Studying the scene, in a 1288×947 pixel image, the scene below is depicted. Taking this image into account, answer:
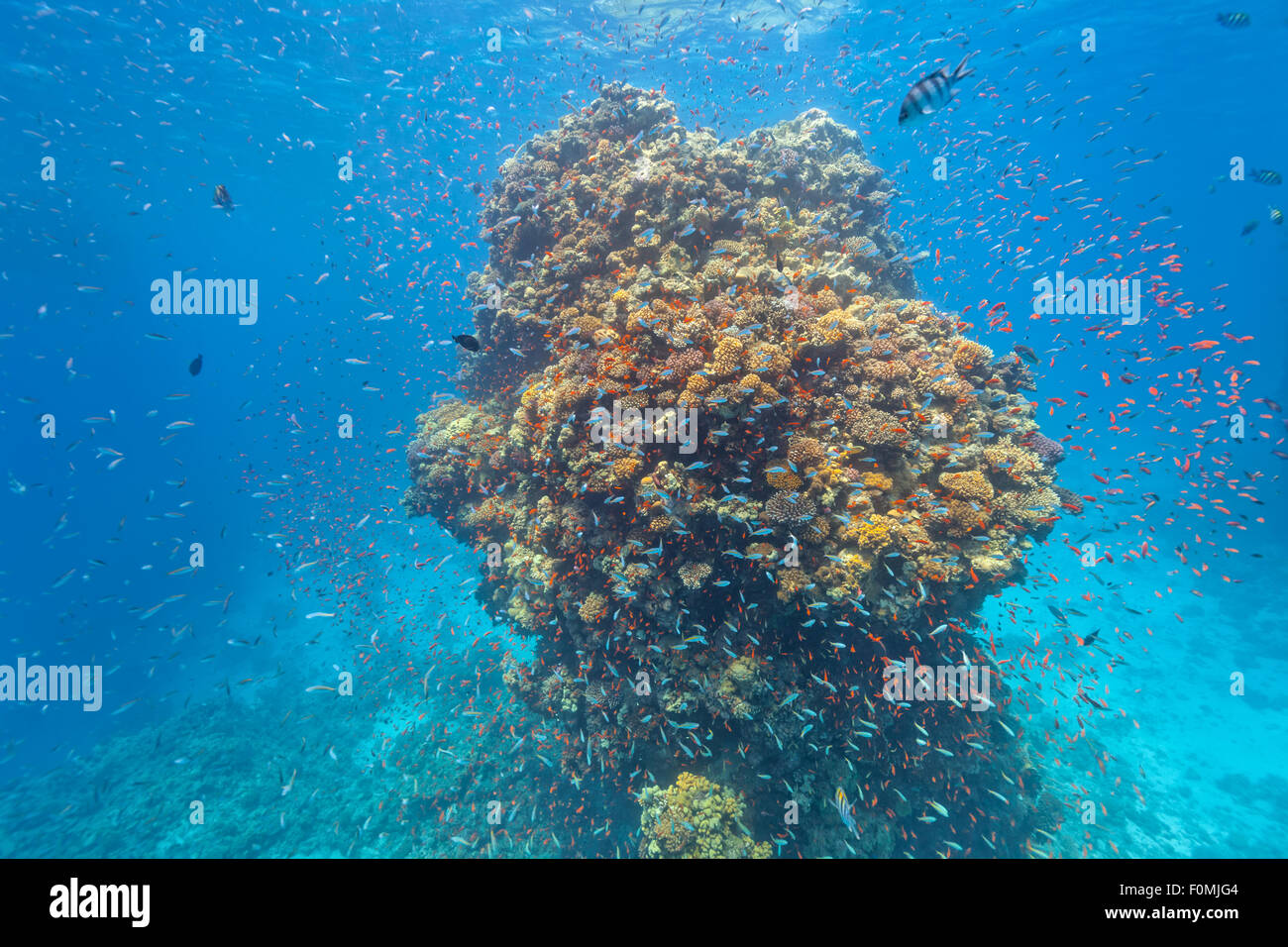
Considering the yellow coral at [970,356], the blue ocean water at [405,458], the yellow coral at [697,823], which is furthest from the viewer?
the blue ocean water at [405,458]

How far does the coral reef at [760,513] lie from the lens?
7488 mm

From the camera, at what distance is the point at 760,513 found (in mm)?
7488

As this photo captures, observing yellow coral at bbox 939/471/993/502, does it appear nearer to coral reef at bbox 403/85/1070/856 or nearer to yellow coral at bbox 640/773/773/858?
coral reef at bbox 403/85/1070/856

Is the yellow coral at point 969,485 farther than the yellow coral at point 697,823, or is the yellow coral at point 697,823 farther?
the yellow coral at point 697,823

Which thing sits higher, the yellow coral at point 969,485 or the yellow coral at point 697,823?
the yellow coral at point 969,485

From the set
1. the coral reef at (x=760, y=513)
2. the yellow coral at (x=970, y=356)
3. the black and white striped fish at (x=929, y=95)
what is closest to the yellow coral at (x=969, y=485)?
the coral reef at (x=760, y=513)

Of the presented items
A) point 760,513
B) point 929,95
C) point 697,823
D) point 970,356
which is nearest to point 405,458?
point 760,513

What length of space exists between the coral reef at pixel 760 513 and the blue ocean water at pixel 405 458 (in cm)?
188

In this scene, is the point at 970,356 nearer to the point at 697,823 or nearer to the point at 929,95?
the point at 929,95

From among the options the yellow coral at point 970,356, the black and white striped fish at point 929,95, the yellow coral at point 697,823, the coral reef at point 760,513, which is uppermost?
the black and white striped fish at point 929,95

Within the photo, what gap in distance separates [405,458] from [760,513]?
17013 millimetres

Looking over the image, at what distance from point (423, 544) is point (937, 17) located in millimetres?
46427

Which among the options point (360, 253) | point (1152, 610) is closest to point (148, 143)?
point (1152, 610)

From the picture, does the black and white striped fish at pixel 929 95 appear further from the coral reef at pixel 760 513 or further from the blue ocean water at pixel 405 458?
the blue ocean water at pixel 405 458
